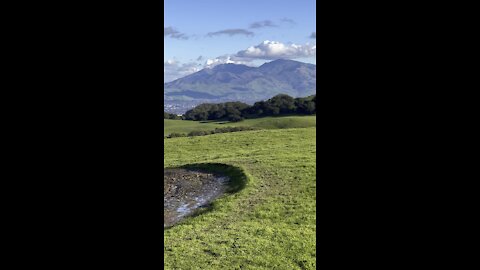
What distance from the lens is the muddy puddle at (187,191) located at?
1569 centimetres

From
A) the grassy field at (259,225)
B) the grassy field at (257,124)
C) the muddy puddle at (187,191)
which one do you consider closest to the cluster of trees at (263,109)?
the grassy field at (257,124)

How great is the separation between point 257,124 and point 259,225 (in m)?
47.5

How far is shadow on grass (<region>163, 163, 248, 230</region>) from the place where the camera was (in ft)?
51.5

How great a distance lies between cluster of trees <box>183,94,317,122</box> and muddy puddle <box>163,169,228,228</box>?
46.0m

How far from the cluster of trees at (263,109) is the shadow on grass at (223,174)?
4412 centimetres

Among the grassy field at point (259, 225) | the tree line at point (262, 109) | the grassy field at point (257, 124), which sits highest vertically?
the tree line at point (262, 109)

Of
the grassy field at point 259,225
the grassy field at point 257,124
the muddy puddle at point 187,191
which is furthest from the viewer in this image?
the grassy field at point 257,124

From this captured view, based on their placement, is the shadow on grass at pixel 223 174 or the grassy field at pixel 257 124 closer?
the shadow on grass at pixel 223 174

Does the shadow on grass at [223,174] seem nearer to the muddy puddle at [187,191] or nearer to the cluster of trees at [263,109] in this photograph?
the muddy puddle at [187,191]

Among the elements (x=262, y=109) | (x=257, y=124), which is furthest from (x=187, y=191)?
(x=262, y=109)

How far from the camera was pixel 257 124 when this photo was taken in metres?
60.7
